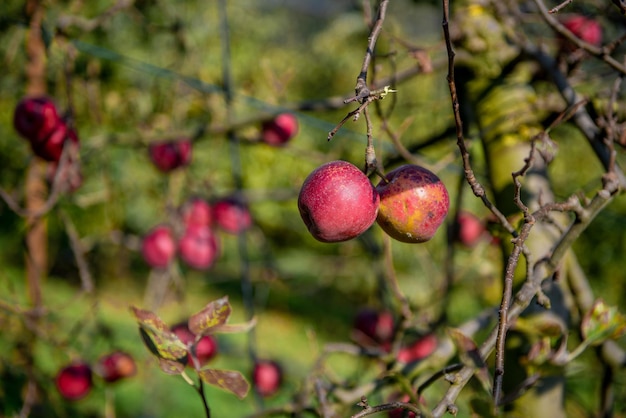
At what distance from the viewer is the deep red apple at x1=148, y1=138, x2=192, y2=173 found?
151 cm

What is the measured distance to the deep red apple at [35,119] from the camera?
1.12m

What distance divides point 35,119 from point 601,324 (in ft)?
3.20

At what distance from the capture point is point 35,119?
112 cm

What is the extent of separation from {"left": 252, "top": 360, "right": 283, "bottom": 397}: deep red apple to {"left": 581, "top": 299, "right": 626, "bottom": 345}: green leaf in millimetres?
898

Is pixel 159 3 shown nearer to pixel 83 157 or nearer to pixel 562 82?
pixel 83 157

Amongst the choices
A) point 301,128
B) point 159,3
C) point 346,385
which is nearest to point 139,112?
point 159,3

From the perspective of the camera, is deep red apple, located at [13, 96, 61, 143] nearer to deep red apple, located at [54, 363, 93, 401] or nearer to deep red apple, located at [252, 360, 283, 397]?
deep red apple, located at [54, 363, 93, 401]

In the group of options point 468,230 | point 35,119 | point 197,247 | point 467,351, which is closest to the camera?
point 467,351

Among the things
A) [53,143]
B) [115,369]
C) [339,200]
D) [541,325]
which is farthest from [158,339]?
[115,369]

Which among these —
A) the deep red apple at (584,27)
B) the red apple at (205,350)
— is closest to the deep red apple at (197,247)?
the red apple at (205,350)

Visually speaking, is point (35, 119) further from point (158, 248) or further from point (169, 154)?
point (158, 248)

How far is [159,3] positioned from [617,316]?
1298mm

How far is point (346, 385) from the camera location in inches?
35.6

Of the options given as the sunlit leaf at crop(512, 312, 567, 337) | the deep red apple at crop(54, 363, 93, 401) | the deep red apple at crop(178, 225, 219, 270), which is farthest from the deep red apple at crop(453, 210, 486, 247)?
the deep red apple at crop(54, 363, 93, 401)
